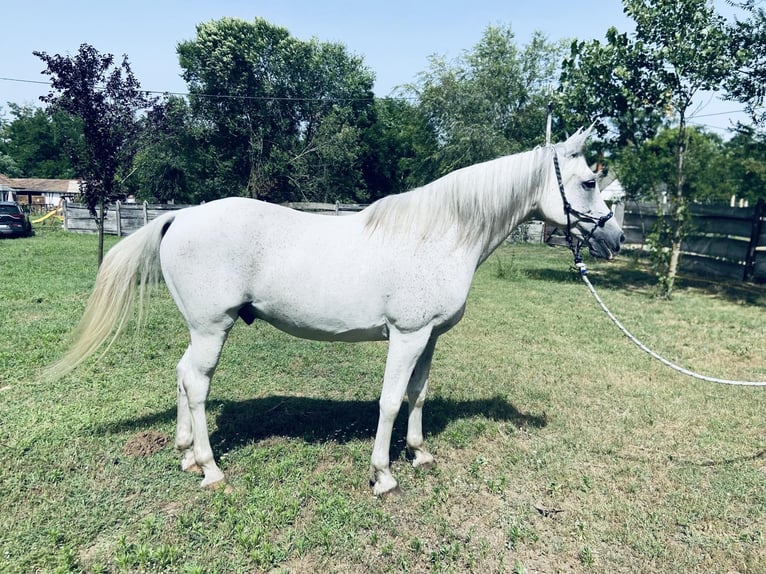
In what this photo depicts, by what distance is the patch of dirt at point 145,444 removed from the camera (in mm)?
3279

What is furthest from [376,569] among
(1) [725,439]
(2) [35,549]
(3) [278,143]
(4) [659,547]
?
(3) [278,143]

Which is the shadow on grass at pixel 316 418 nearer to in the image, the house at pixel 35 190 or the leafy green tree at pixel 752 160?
the leafy green tree at pixel 752 160

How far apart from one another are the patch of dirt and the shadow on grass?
0.20m

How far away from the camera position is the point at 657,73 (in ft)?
30.9

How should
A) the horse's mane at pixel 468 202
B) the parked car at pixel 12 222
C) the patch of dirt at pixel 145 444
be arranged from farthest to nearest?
the parked car at pixel 12 222 → the patch of dirt at pixel 145 444 → the horse's mane at pixel 468 202

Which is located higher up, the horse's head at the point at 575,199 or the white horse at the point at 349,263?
the horse's head at the point at 575,199

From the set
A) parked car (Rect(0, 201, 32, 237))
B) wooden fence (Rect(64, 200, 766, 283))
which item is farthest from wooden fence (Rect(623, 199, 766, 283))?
parked car (Rect(0, 201, 32, 237))

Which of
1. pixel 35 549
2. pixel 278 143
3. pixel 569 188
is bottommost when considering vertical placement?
pixel 35 549

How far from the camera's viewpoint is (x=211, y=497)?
2.82 metres

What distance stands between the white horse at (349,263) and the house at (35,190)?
1971 inches

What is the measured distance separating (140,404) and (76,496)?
1294 mm

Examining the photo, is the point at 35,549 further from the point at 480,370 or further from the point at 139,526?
the point at 480,370

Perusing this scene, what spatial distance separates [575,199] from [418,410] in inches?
71.0

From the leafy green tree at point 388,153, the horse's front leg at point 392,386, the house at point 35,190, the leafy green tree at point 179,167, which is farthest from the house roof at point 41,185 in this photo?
the horse's front leg at point 392,386
